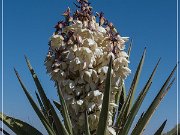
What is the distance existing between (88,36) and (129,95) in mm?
924

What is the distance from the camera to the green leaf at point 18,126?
174 inches

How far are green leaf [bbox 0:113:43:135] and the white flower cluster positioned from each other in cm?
58

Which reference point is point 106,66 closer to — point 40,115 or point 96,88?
point 96,88

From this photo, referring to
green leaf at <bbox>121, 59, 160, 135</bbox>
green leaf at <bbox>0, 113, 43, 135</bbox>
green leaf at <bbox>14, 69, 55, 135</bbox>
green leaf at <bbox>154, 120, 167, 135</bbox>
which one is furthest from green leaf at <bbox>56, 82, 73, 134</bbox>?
green leaf at <bbox>154, 120, 167, 135</bbox>

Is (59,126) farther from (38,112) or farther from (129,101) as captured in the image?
(129,101)

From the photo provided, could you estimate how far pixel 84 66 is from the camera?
12.7 feet

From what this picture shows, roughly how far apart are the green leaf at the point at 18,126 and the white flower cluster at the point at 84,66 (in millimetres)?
581

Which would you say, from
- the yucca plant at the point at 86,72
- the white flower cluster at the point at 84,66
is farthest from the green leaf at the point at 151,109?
the white flower cluster at the point at 84,66

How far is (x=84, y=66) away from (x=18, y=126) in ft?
3.34

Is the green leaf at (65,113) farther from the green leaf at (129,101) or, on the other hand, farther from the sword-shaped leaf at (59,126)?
the green leaf at (129,101)

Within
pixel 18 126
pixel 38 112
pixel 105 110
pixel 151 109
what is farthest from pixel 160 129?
pixel 18 126

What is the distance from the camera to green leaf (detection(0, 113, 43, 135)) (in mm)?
4414

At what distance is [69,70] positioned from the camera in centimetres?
396

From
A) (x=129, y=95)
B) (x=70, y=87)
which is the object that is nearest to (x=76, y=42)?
(x=70, y=87)
